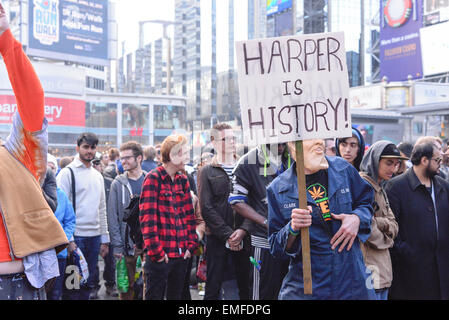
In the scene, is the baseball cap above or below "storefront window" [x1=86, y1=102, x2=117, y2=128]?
below

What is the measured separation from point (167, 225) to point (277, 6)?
204ft

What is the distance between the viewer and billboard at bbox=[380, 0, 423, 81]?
31.8 metres

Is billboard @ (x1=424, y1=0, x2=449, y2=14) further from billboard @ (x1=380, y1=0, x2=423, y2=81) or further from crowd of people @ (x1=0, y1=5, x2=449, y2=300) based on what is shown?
crowd of people @ (x1=0, y1=5, x2=449, y2=300)

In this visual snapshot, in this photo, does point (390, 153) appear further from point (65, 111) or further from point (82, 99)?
point (82, 99)

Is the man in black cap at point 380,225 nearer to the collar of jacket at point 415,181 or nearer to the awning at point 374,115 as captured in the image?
the collar of jacket at point 415,181

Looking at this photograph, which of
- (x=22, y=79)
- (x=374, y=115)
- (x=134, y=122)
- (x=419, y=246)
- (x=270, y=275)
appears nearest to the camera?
(x=22, y=79)

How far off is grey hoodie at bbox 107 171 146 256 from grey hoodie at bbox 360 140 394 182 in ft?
10.8

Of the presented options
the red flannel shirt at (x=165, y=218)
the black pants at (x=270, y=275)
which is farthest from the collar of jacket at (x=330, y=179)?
Answer: the red flannel shirt at (x=165, y=218)

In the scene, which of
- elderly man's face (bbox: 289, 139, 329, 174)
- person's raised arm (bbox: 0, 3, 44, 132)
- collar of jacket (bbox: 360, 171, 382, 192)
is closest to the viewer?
person's raised arm (bbox: 0, 3, 44, 132)

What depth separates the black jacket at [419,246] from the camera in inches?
179

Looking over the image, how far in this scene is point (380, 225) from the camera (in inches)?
158

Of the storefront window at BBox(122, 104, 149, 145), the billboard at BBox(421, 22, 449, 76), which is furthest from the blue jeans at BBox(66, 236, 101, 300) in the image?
the storefront window at BBox(122, 104, 149, 145)

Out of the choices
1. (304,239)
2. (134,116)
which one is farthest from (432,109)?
(134,116)
